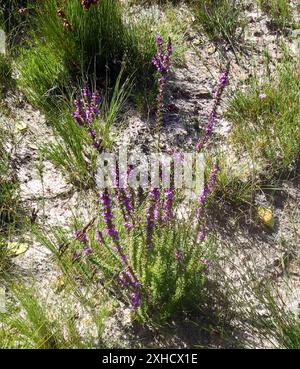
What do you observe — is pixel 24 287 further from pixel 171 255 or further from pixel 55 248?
pixel 171 255

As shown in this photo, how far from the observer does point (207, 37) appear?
158 inches

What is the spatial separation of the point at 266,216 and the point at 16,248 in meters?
1.52

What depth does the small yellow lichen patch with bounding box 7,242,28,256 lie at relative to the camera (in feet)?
9.10

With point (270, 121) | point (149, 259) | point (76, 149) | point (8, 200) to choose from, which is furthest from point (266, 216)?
point (8, 200)

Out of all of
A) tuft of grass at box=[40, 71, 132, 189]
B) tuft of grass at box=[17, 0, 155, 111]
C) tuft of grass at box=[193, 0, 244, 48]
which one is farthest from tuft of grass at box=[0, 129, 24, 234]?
tuft of grass at box=[193, 0, 244, 48]

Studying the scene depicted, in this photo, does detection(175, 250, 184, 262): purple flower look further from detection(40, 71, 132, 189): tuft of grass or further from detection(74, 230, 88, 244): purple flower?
detection(40, 71, 132, 189): tuft of grass

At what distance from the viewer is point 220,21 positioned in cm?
394

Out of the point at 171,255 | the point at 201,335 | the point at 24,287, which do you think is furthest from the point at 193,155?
the point at 24,287

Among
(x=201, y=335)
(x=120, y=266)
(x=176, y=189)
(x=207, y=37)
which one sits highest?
(x=207, y=37)

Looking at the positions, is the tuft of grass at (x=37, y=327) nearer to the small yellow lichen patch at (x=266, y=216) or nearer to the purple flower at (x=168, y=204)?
the purple flower at (x=168, y=204)

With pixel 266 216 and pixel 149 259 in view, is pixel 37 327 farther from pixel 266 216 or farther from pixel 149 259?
pixel 266 216

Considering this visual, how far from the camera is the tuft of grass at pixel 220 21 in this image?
3.94m

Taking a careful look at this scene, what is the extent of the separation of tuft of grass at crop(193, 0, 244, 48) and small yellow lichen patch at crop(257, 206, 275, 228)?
164cm

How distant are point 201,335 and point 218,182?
3.13 feet
